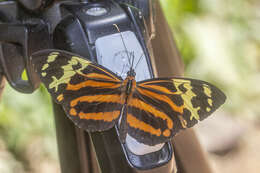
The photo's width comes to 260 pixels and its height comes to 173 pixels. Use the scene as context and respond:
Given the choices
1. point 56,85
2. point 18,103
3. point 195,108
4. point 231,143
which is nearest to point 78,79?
point 56,85

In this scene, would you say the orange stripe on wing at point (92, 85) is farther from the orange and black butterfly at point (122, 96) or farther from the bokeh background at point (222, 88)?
the bokeh background at point (222, 88)

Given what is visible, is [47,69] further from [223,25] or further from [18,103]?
[223,25]

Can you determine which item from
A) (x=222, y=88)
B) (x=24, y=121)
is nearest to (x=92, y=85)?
(x=24, y=121)

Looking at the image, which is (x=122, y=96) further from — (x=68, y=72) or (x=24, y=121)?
(x=24, y=121)

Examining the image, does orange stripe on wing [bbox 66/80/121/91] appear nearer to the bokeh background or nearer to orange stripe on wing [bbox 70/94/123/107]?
orange stripe on wing [bbox 70/94/123/107]

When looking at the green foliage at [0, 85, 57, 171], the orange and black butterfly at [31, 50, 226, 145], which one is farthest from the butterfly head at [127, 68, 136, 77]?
the green foliage at [0, 85, 57, 171]

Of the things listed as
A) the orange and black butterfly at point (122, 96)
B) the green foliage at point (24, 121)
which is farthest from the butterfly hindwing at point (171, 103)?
the green foliage at point (24, 121)
